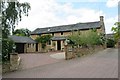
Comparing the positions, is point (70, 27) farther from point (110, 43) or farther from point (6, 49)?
point (6, 49)

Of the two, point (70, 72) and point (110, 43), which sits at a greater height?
point (110, 43)

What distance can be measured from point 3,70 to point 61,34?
147 ft

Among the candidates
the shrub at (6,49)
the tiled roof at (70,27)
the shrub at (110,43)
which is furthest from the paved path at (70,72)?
the shrub at (110,43)

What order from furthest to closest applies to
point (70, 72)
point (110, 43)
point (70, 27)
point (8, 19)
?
point (110, 43) → point (70, 27) → point (8, 19) → point (70, 72)

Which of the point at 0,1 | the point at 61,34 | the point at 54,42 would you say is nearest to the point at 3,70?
the point at 0,1

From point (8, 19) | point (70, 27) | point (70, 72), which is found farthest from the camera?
point (70, 27)

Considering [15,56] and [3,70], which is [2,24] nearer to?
[15,56]

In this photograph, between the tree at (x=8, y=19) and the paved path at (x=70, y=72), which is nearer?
the paved path at (x=70, y=72)

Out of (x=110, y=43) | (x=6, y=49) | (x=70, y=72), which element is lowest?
(x=70, y=72)

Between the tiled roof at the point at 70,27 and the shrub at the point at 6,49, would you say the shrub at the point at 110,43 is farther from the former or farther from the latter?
the shrub at the point at 6,49

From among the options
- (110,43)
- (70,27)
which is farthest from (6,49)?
(110,43)

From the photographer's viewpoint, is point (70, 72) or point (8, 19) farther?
point (8, 19)

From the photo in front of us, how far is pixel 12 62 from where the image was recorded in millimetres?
14352

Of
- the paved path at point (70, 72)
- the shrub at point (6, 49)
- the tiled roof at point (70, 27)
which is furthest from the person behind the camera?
the tiled roof at point (70, 27)
